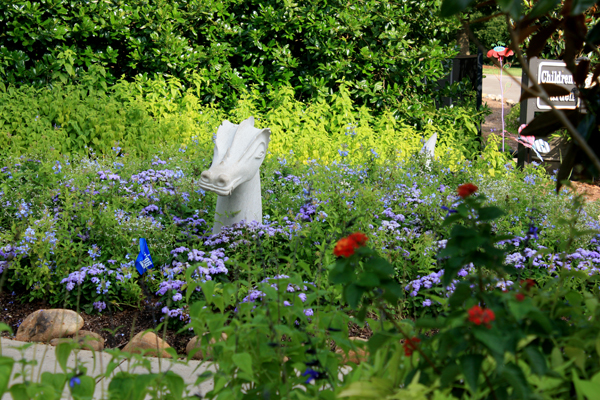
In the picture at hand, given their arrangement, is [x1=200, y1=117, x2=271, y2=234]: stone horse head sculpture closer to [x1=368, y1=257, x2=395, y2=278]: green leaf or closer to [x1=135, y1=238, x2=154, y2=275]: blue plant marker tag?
[x1=135, y1=238, x2=154, y2=275]: blue plant marker tag

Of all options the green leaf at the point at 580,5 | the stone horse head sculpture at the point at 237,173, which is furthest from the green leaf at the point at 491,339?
the stone horse head sculpture at the point at 237,173

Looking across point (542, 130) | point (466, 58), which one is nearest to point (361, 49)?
point (466, 58)

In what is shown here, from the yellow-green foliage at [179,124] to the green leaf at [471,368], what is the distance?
4003 mm

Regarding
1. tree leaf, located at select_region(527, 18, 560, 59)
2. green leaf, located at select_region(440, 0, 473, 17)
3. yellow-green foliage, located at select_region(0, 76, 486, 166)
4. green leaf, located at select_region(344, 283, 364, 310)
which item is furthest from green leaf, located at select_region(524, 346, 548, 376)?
yellow-green foliage, located at select_region(0, 76, 486, 166)

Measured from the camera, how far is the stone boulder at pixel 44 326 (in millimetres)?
2928

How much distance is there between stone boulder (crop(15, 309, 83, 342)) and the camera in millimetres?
2928

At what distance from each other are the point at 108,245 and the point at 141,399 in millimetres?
→ 2299

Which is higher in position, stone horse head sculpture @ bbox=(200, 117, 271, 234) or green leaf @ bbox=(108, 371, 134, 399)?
stone horse head sculpture @ bbox=(200, 117, 271, 234)

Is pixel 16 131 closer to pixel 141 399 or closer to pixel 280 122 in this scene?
pixel 280 122

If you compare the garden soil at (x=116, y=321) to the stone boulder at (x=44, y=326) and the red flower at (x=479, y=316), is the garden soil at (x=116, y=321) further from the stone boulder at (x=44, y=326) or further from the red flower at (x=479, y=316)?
the red flower at (x=479, y=316)

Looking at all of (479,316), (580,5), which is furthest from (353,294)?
(580,5)

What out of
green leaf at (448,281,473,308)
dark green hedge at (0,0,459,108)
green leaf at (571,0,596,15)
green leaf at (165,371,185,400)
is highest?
dark green hedge at (0,0,459,108)

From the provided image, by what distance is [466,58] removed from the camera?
754 cm

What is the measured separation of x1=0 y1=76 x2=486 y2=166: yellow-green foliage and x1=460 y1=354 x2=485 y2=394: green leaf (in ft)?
13.1
